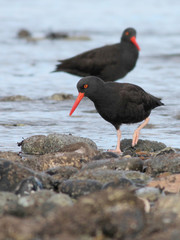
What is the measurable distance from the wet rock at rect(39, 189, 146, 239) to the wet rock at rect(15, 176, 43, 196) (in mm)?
999

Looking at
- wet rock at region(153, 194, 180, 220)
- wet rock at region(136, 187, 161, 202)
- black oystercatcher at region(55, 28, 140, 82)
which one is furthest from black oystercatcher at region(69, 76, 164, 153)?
black oystercatcher at region(55, 28, 140, 82)

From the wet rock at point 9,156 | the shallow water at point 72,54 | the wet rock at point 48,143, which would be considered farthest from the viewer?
the shallow water at point 72,54

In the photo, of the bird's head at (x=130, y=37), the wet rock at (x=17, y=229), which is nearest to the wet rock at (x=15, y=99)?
the bird's head at (x=130, y=37)

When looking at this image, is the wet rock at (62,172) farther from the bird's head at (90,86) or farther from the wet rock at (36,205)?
the bird's head at (90,86)

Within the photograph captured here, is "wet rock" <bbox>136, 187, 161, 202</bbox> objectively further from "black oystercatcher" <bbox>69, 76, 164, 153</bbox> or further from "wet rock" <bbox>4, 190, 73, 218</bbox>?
"black oystercatcher" <bbox>69, 76, 164, 153</bbox>

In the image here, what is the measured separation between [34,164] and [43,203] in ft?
5.59

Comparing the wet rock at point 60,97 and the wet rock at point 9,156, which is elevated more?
the wet rock at point 60,97

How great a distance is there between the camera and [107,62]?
9781 millimetres

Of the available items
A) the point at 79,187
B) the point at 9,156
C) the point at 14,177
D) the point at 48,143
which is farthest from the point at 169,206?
the point at 48,143

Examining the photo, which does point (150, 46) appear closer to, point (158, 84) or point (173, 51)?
point (173, 51)

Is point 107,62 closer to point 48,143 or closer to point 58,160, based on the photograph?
point 48,143

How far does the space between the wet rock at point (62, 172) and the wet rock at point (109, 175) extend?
0.15 metres

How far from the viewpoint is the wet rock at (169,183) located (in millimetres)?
4137

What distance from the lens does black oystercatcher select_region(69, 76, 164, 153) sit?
5.98 m
